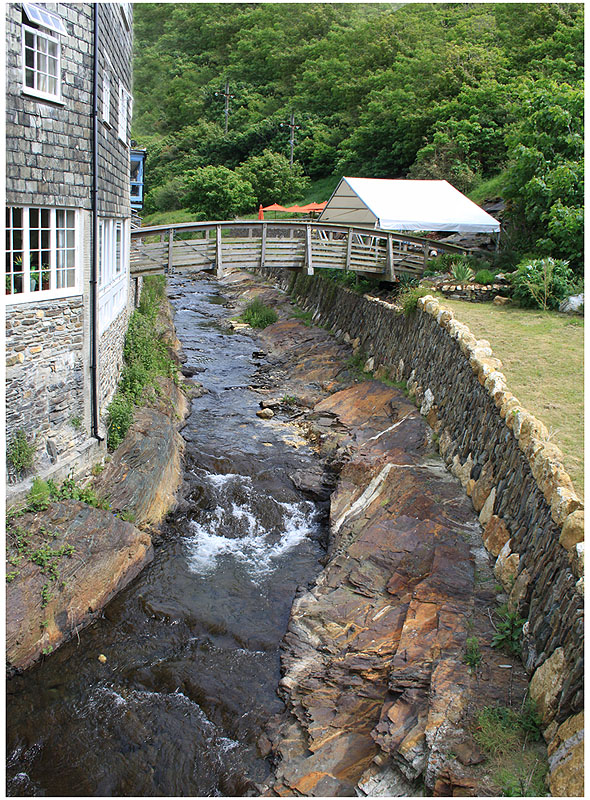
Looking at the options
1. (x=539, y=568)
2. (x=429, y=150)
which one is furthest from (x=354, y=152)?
(x=539, y=568)

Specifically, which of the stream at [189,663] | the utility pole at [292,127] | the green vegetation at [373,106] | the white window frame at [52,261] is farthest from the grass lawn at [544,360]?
the utility pole at [292,127]

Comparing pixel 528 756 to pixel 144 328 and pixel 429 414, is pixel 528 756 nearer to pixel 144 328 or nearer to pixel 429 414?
pixel 429 414

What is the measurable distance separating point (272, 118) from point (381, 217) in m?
37.6

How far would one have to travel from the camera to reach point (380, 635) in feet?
30.3

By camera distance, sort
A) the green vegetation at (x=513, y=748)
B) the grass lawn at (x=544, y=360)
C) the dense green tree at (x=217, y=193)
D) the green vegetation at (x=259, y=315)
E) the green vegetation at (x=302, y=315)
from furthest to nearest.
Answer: the dense green tree at (x=217, y=193)
the green vegetation at (x=259, y=315)
the green vegetation at (x=302, y=315)
the grass lawn at (x=544, y=360)
the green vegetation at (x=513, y=748)

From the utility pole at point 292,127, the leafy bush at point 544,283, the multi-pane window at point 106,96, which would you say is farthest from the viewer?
the utility pole at point 292,127

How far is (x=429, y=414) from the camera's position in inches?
573

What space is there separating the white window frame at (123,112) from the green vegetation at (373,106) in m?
10.8

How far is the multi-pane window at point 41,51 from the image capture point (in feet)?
32.5

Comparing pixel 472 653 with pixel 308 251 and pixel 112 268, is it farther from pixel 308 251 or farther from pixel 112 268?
pixel 308 251

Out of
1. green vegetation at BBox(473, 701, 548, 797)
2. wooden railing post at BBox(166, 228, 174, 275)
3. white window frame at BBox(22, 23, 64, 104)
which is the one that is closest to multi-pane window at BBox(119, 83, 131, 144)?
wooden railing post at BBox(166, 228, 174, 275)

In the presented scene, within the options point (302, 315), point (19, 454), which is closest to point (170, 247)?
point (302, 315)

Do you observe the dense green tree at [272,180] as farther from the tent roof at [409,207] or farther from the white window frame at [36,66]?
the white window frame at [36,66]

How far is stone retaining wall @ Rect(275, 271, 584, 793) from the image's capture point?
643 cm
